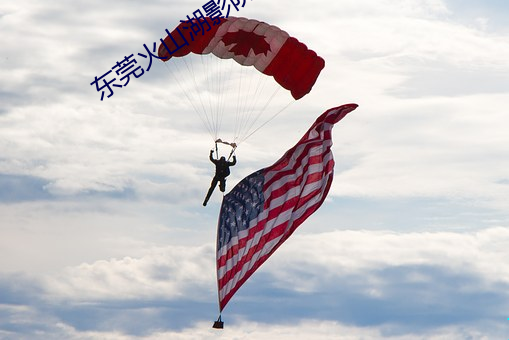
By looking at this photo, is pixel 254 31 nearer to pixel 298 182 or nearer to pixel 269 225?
pixel 298 182

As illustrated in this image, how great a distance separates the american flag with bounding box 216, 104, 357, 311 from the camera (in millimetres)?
50500

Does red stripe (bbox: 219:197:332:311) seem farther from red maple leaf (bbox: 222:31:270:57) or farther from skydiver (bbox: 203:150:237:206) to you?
red maple leaf (bbox: 222:31:270:57)

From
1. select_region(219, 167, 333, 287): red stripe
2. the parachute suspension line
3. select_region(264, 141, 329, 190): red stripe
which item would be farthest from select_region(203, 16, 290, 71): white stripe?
the parachute suspension line

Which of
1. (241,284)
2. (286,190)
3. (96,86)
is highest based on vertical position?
(96,86)

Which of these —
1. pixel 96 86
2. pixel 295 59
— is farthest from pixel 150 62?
pixel 295 59

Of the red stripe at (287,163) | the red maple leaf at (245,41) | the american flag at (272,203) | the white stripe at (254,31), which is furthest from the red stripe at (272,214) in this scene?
the red maple leaf at (245,41)

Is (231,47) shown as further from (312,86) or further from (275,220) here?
(275,220)

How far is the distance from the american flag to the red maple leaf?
3534 millimetres

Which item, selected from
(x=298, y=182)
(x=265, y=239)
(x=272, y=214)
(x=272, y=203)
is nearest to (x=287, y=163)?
(x=298, y=182)

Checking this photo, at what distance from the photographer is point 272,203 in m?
51.2

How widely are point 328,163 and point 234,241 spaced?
4.48m

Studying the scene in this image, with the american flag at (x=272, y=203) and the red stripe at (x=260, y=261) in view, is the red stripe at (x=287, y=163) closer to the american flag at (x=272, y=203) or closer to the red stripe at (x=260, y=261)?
the american flag at (x=272, y=203)

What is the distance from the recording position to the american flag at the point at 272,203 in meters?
50.5

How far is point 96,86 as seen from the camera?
50.3 meters
